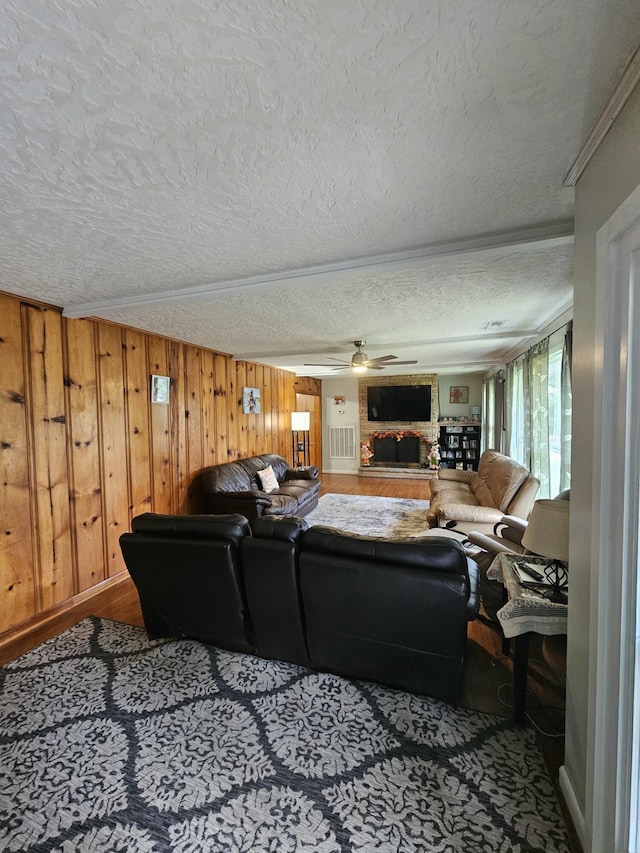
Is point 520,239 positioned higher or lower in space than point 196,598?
higher

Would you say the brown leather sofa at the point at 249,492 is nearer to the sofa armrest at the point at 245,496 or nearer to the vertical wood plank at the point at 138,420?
the sofa armrest at the point at 245,496

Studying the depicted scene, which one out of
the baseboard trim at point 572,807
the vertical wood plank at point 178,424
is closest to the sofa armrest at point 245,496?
the vertical wood plank at point 178,424

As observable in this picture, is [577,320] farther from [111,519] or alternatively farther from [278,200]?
[111,519]

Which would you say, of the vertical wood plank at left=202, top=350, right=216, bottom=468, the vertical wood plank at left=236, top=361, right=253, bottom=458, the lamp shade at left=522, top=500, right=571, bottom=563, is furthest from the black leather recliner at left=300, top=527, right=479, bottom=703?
the vertical wood plank at left=236, top=361, right=253, bottom=458

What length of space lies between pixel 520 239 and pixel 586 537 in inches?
55.5

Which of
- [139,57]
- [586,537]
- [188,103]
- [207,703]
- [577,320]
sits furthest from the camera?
[207,703]

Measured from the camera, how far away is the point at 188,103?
955 millimetres

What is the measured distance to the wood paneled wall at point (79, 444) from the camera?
8.29ft

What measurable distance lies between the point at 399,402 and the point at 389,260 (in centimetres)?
641

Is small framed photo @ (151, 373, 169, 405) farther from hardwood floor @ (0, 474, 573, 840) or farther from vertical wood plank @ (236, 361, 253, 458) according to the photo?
hardwood floor @ (0, 474, 573, 840)

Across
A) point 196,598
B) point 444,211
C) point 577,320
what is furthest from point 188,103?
point 196,598

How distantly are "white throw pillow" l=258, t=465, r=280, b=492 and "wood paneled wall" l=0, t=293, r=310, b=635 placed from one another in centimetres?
92

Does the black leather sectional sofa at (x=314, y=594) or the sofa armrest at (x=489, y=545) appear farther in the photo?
the sofa armrest at (x=489, y=545)

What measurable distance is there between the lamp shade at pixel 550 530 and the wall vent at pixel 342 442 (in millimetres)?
6831
